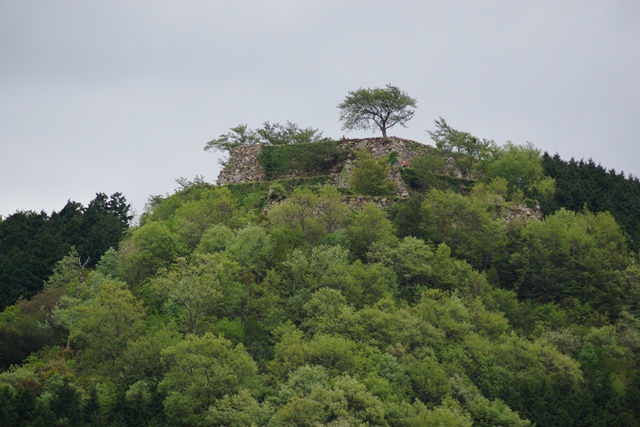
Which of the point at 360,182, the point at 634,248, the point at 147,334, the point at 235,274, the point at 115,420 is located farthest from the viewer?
the point at 360,182

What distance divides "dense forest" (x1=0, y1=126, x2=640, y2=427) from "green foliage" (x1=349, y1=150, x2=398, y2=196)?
17 centimetres

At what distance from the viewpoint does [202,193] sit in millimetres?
93812

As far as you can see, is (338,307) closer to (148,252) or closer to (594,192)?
(148,252)

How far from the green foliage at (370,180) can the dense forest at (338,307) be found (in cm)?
17

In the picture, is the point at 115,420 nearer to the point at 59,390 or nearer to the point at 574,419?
the point at 59,390

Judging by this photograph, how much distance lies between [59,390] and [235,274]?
15639 mm

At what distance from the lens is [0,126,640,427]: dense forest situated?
2648 inches

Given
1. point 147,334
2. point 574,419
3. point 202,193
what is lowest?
point 574,419

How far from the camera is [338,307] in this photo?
74.0 metres

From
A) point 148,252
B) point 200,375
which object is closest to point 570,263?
point 200,375

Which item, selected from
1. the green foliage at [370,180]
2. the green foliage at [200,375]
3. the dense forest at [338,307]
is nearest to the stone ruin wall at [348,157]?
the dense forest at [338,307]

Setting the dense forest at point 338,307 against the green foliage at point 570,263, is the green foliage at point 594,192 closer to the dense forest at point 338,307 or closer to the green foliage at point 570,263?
the dense forest at point 338,307

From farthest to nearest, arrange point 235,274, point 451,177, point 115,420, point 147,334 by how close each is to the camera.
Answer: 1. point 451,177
2. point 235,274
3. point 147,334
4. point 115,420

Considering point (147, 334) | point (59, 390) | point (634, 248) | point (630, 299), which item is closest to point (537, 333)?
point (630, 299)
